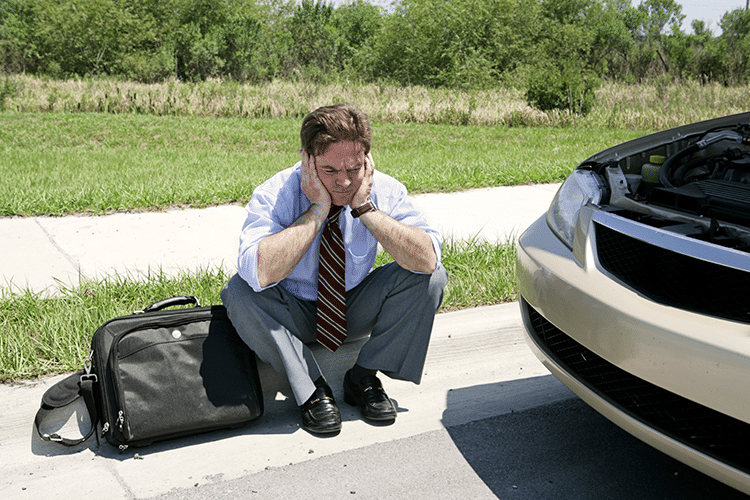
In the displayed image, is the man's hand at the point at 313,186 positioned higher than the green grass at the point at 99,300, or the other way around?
the man's hand at the point at 313,186

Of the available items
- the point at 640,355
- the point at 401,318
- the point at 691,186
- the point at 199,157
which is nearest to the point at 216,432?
the point at 401,318

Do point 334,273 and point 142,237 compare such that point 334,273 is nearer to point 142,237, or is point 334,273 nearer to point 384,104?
point 142,237

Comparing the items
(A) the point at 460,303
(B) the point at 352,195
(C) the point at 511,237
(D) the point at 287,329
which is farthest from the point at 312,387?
(C) the point at 511,237

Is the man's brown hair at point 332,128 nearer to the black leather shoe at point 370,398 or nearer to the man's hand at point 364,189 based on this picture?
the man's hand at point 364,189

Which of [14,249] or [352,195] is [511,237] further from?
[14,249]

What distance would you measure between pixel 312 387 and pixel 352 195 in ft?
2.60

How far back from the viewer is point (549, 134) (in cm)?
1266

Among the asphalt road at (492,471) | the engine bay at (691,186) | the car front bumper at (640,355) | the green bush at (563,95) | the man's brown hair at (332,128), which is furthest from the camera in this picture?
the green bush at (563,95)

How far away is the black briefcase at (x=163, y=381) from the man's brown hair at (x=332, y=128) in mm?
840

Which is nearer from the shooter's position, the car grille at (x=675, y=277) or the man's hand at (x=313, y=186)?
the car grille at (x=675, y=277)

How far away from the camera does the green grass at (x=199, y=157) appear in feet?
19.9

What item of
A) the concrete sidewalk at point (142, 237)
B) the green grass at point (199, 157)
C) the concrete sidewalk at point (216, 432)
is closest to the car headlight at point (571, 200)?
the concrete sidewalk at point (216, 432)

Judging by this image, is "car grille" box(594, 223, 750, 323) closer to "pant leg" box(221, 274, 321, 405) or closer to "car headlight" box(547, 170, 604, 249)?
"car headlight" box(547, 170, 604, 249)

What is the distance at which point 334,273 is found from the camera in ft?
9.37
